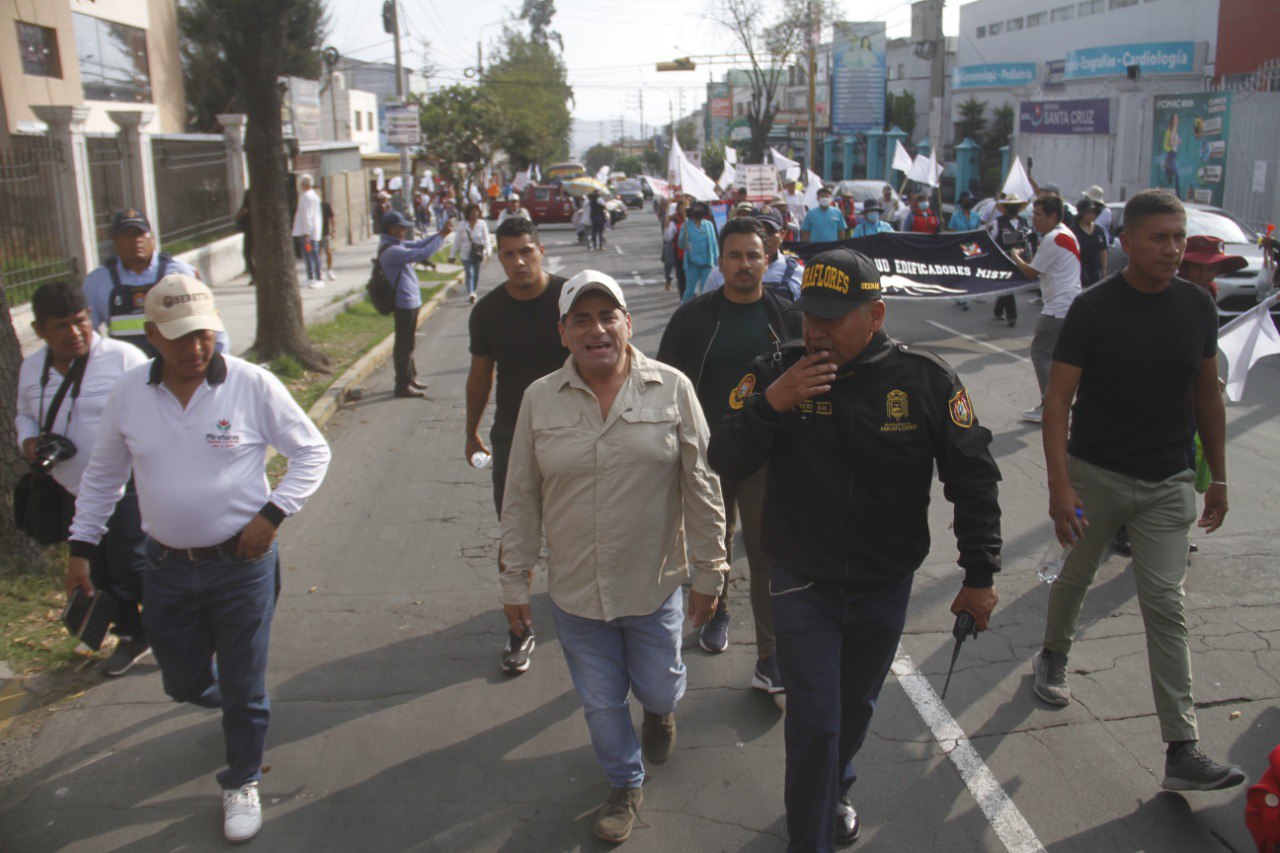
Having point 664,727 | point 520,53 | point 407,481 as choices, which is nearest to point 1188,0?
point 407,481

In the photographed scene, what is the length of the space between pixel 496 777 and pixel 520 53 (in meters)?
78.9

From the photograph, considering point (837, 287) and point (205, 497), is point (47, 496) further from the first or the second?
point (837, 287)

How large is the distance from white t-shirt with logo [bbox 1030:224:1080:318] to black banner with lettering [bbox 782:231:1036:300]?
17.8 ft

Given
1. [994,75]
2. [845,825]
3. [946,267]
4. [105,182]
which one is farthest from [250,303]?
[994,75]

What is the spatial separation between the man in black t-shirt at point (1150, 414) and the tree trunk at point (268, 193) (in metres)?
9.50

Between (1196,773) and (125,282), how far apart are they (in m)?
5.63

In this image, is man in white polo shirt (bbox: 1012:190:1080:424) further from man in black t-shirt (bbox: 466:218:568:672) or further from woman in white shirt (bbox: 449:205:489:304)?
woman in white shirt (bbox: 449:205:489:304)

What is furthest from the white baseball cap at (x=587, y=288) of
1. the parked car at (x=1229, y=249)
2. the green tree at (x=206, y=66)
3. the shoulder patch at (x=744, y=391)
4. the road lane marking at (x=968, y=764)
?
the green tree at (x=206, y=66)

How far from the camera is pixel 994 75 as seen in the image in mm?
44750

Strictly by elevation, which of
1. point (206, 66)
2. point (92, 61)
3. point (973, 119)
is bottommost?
point (973, 119)

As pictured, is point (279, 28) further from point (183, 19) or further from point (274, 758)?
point (183, 19)

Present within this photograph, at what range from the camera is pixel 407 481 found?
8273 mm

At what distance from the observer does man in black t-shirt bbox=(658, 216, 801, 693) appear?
15.0 ft

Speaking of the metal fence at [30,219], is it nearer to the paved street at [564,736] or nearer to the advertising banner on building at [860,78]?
the paved street at [564,736]
